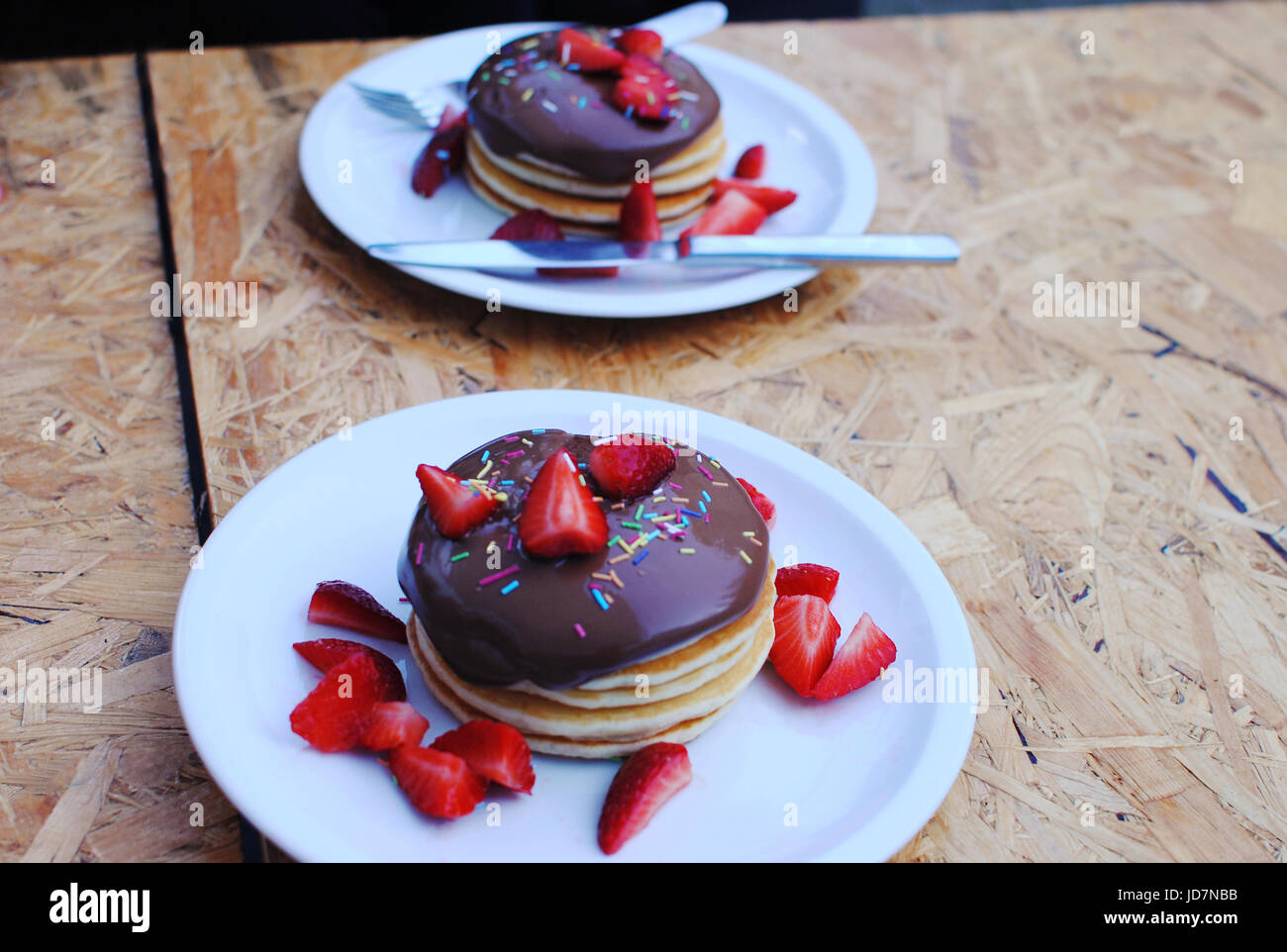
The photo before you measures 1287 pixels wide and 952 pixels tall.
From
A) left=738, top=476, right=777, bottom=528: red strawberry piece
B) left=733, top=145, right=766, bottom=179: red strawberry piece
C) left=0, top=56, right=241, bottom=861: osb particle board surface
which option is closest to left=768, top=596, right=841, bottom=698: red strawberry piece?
left=738, top=476, right=777, bottom=528: red strawberry piece

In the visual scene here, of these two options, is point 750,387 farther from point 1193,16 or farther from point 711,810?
point 1193,16

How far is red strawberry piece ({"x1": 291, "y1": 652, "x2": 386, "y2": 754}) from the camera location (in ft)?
4.26

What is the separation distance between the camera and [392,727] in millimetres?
1299

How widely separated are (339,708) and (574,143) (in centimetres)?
134

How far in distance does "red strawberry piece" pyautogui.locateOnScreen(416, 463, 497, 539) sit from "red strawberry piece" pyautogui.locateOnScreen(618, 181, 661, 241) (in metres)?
1.04

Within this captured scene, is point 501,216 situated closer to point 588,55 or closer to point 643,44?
point 588,55

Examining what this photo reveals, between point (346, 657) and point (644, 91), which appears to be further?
point (644, 91)

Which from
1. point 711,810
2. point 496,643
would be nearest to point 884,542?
point 711,810

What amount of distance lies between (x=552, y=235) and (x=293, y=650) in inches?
45.3

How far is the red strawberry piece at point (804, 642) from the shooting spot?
1.46 meters

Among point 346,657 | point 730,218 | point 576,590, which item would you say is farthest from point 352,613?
point 730,218

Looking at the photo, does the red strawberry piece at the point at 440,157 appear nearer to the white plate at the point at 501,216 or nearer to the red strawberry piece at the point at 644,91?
the white plate at the point at 501,216

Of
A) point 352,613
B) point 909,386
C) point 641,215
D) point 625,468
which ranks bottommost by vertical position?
point 909,386

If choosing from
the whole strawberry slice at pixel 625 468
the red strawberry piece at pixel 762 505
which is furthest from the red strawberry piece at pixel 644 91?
the whole strawberry slice at pixel 625 468
